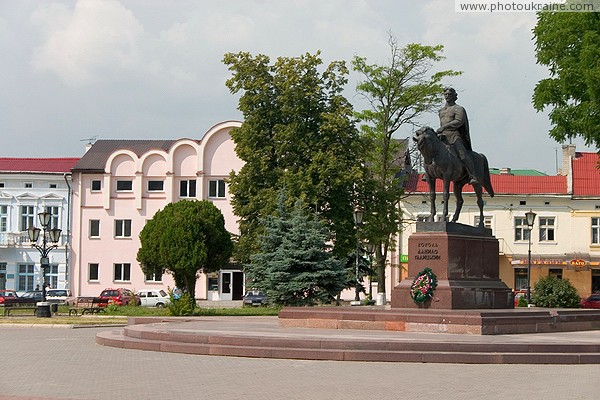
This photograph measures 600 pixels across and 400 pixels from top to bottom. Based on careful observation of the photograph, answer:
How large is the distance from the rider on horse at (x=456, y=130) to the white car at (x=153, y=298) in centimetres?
3536

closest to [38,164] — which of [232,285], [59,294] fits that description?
[59,294]

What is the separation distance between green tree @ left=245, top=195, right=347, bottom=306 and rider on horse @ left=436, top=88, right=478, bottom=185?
13.9m

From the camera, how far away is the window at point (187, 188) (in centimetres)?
6644

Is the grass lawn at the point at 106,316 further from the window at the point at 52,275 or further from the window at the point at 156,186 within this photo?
the window at the point at 156,186

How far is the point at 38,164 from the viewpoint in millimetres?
69688

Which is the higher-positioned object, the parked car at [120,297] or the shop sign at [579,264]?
the shop sign at [579,264]

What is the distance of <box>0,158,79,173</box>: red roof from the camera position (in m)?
68.6

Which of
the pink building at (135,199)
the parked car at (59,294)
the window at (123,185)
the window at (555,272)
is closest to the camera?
the parked car at (59,294)

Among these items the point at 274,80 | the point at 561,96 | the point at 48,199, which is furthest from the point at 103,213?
the point at 561,96

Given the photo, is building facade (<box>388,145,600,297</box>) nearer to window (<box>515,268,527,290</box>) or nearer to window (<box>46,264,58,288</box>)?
window (<box>515,268,527,290</box>)

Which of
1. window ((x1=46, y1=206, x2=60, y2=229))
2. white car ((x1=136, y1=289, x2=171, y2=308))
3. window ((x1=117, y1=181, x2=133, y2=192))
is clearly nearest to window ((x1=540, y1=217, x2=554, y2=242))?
white car ((x1=136, y1=289, x2=171, y2=308))

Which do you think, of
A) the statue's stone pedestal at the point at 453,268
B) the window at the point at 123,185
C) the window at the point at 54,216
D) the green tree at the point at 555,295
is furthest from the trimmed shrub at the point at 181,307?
the window at the point at 54,216

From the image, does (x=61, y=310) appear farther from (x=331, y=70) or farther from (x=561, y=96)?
(x=561, y=96)

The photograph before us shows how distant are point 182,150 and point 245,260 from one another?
70.7ft
